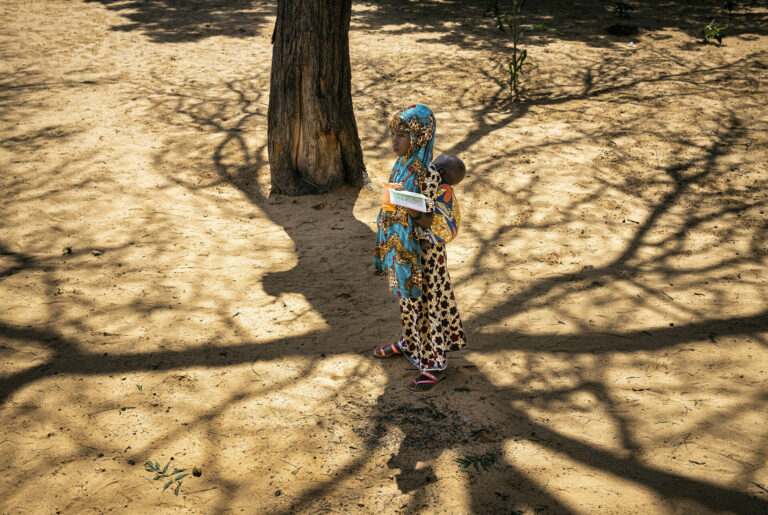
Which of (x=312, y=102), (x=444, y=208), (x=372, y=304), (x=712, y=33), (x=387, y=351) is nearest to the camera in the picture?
(x=444, y=208)

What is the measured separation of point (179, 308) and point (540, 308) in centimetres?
292

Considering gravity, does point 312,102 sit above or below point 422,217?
above

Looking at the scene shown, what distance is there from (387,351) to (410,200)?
131cm

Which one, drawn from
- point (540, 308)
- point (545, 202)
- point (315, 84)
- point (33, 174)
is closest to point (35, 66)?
point (33, 174)

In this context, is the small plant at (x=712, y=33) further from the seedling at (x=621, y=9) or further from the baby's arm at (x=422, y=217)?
the baby's arm at (x=422, y=217)

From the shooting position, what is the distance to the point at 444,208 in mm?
3314

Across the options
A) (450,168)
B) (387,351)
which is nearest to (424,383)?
(387,351)

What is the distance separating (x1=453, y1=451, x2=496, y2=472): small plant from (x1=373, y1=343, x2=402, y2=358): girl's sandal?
100 centimetres

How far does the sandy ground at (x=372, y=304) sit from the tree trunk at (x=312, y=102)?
319mm

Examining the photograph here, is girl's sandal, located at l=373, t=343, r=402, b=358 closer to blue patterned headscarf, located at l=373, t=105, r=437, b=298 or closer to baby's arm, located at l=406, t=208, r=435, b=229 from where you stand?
blue patterned headscarf, located at l=373, t=105, r=437, b=298

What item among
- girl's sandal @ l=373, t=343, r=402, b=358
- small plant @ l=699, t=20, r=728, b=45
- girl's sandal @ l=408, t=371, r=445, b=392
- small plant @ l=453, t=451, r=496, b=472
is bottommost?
small plant @ l=453, t=451, r=496, b=472

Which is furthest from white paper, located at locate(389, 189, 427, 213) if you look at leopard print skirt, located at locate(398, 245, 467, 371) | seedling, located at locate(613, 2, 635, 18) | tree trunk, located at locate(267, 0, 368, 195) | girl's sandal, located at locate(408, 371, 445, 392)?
seedling, located at locate(613, 2, 635, 18)

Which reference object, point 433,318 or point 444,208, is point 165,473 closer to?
point 433,318

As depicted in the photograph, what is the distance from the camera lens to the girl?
320cm
